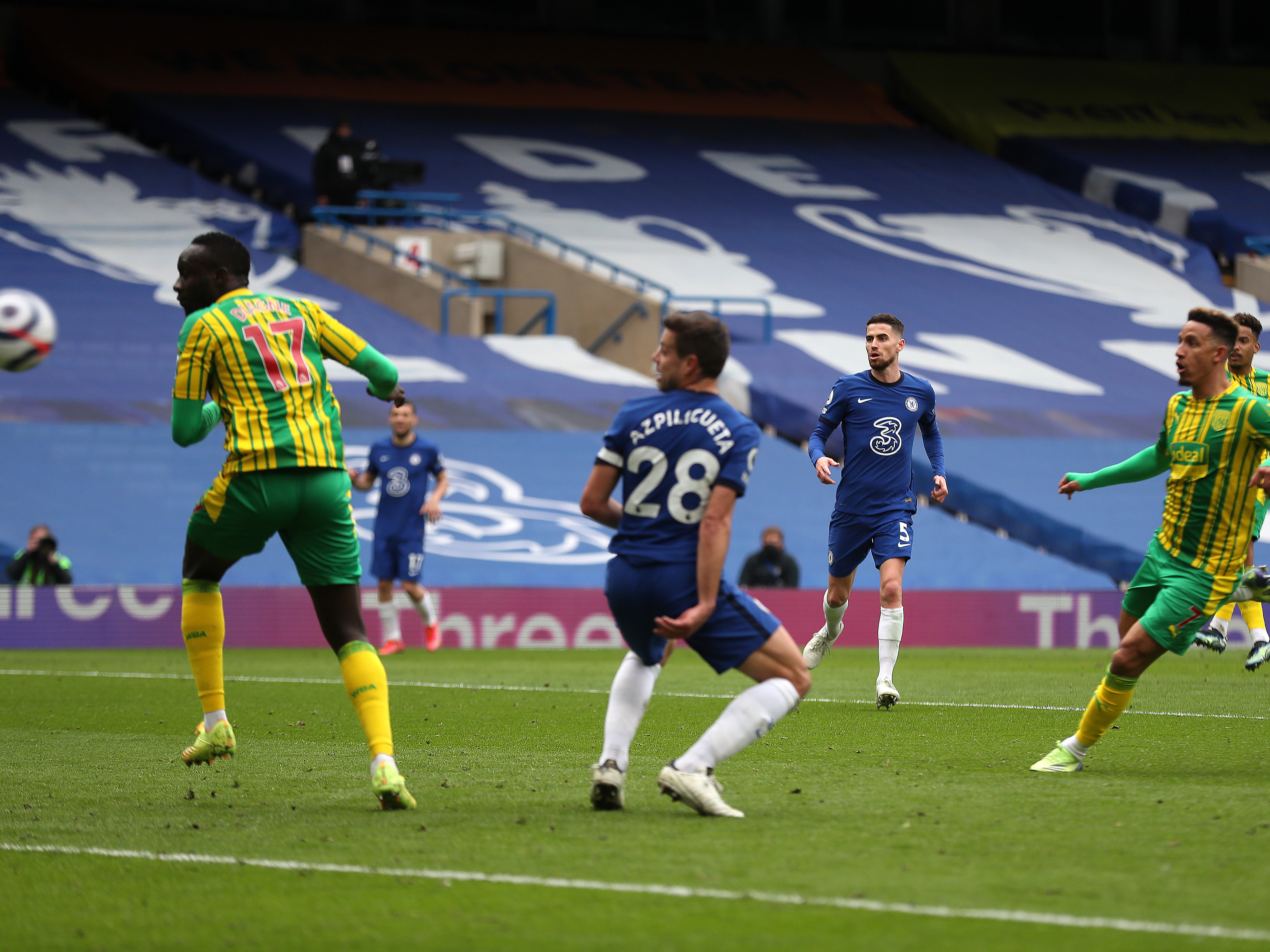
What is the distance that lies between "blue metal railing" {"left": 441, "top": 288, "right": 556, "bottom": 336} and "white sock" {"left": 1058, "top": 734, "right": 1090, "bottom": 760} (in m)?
17.7

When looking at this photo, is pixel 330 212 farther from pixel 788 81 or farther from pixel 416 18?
pixel 788 81

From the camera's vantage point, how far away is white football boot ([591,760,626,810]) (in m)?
5.92

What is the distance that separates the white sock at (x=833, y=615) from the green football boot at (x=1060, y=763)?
3.29 meters

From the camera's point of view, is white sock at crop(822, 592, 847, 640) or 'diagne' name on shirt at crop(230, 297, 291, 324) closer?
'diagne' name on shirt at crop(230, 297, 291, 324)

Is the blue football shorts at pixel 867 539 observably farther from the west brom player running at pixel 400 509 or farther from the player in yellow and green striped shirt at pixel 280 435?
the west brom player running at pixel 400 509

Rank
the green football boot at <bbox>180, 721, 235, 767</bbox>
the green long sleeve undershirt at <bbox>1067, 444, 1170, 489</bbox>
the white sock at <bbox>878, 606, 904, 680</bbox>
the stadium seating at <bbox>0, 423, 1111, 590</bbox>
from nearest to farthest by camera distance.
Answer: the green football boot at <bbox>180, 721, 235, 767</bbox> → the green long sleeve undershirt at <bbox>1067, 444, 1170, 489</bbox> → the white sock at <bbox>878, 606, 904, 680</bbox> → the stadium seating at <bbox>0, 423, 1111, 590</bbox>

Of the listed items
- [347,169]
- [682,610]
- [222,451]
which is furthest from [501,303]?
[682,610]

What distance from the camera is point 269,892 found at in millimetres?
4680

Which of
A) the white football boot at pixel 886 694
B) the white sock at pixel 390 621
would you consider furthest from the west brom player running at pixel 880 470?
the white sock at pixel 390 621

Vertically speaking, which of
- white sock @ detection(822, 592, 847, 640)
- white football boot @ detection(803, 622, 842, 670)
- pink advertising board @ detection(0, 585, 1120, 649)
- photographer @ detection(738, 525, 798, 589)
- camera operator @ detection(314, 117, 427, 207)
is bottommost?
pink advertising board @ detection(0, 585, 1120, 649)

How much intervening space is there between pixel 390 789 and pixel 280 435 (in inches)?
54.1

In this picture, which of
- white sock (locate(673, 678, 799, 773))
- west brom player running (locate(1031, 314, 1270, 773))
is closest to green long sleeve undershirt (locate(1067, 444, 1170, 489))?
west brom player running (locate(1031, 314, 1270, 773))

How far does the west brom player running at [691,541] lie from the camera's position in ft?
18.6

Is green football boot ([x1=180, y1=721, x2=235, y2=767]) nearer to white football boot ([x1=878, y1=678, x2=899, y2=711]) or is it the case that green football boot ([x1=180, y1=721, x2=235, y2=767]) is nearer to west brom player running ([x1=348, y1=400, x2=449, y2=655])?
white football boot ([x1=878, y1=678, x2=899, y2=711])
